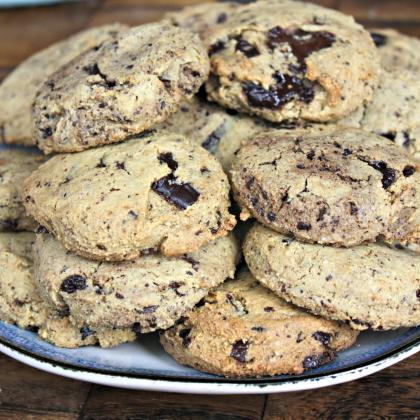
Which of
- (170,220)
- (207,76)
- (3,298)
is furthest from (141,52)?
(3,298)

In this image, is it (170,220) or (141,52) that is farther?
(141,52)

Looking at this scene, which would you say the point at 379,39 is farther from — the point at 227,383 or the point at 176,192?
the point at 227,383

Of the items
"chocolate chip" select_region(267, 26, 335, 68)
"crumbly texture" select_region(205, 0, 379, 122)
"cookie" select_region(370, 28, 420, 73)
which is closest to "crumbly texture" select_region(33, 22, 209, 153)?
"crumbly texture" select_region(205, 0, 379, 122)

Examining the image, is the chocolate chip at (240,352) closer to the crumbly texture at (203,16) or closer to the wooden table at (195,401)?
the wooden table at (195,401)

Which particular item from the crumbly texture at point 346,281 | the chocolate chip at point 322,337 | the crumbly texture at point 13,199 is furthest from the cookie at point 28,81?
the chocolate chip at point 322,337

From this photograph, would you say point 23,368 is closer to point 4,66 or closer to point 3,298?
point 3,298

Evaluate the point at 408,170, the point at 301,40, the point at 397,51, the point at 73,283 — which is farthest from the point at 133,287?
the point at 397,51
